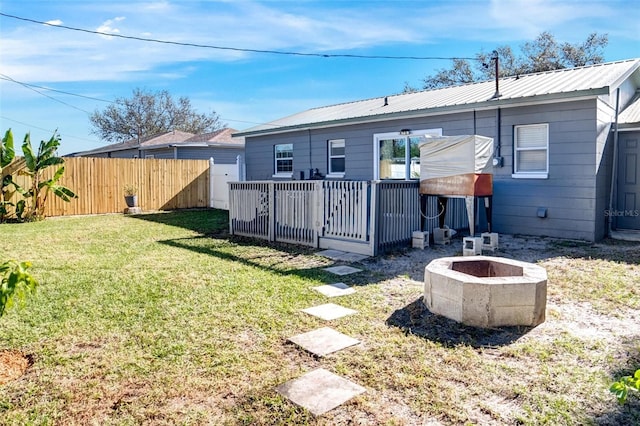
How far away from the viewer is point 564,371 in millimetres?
2941

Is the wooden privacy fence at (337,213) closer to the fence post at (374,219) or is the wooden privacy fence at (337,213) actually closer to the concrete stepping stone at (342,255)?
the fence post at (374,219)

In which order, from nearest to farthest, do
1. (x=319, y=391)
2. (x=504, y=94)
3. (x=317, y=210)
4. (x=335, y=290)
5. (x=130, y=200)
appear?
(x=319, y=391), (x=335, y=290), (x=317, y=210), (x=504, y=94), (x=130, y=200)

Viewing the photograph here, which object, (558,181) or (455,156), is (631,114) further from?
(455,156)

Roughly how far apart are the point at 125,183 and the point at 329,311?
12414 millimetres

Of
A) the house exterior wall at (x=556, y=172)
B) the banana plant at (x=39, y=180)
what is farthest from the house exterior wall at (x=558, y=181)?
the banana plant at (x=39, y=180)

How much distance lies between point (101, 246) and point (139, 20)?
6792 millimetres

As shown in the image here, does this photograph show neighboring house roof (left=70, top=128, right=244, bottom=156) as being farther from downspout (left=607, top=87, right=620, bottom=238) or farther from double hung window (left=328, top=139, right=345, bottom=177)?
downspout (left=607, top=87, right=620, bottom=238)

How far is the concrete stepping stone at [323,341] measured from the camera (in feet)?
10.9

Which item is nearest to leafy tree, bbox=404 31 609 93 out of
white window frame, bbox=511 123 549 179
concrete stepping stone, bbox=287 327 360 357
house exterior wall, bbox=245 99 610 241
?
house exterior wall, bbox=245 99 610 241

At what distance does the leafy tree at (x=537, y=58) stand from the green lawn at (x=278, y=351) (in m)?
20.1

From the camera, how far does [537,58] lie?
24047mm

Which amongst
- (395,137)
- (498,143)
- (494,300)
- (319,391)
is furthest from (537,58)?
(319,391)

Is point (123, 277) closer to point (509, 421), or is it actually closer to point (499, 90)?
point (509, 421)

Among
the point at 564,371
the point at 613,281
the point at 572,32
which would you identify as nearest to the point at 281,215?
the point at 613,281
